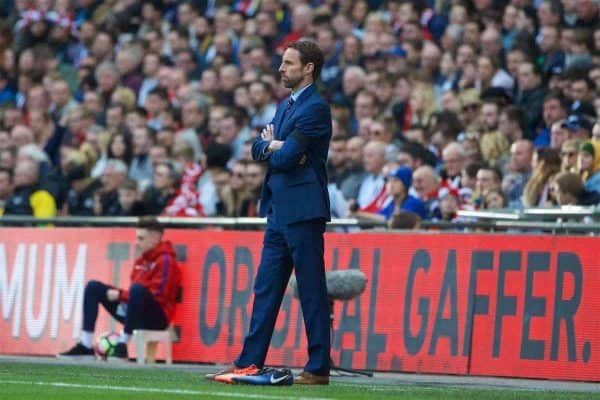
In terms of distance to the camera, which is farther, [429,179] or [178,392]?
[429,179]

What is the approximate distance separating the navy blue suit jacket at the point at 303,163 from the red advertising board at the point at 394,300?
3.41 meters

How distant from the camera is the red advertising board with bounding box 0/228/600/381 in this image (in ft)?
49.0

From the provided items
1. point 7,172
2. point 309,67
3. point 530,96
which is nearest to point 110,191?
point 7,172

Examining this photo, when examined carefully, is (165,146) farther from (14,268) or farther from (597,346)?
(597,346)

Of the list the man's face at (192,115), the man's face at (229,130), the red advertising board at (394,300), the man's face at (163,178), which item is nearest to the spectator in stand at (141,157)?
the man's face at (192,115)

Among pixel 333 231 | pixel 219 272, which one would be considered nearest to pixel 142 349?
pixel 219 272

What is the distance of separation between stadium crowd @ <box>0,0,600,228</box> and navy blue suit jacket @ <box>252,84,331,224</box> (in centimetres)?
411

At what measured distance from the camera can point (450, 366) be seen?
15430mm

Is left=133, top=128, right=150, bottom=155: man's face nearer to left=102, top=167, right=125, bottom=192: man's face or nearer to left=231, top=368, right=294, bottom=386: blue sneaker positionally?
left=102, top=167, right=125, bottom=192: man's face

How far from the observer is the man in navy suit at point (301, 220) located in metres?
12.1

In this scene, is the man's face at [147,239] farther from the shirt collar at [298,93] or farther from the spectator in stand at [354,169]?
the shirt collar at [298,93]

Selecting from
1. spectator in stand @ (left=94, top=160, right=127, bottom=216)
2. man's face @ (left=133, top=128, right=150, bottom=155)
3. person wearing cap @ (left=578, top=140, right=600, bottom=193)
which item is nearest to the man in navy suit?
person wearing cap @ (left=578, top=140, right=600, bottom=193)

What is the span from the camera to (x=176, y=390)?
444 inches

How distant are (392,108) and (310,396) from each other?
430 inches
